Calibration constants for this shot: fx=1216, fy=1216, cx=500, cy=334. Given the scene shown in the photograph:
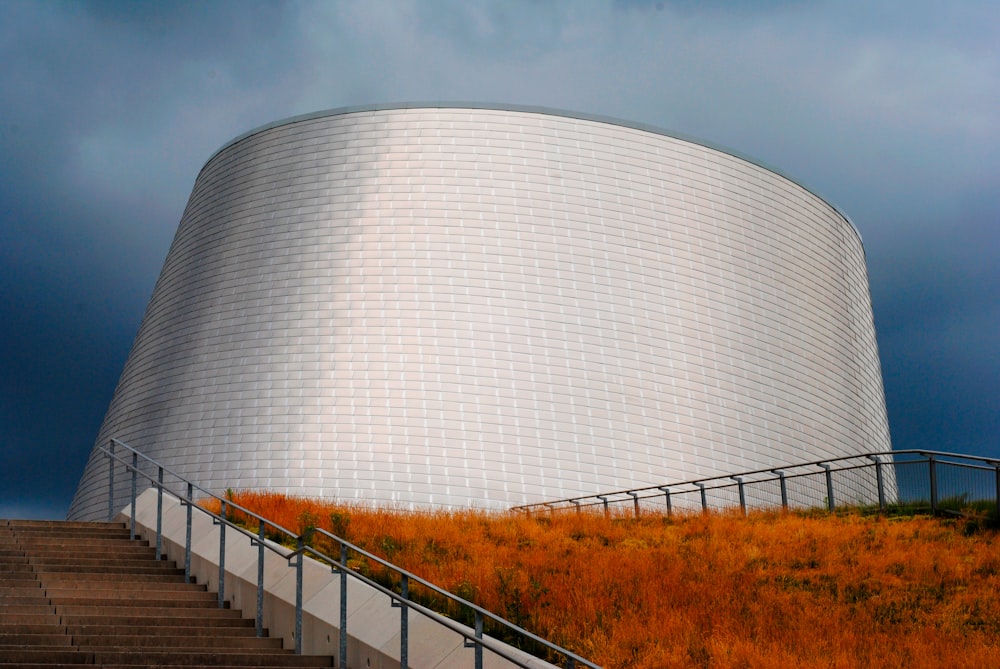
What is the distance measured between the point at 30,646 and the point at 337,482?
1397 cm

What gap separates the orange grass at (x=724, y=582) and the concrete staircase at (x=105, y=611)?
1.77 m

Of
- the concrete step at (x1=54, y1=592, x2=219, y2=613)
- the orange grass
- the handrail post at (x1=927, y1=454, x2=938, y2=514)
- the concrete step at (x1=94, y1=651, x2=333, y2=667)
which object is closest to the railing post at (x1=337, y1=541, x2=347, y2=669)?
the concrete step at (x1=94, y1=651, x2=333, y2=667)

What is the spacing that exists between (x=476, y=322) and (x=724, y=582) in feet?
42.9

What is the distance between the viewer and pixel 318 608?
9.80 metres

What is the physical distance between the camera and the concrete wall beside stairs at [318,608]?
8719 millimetres

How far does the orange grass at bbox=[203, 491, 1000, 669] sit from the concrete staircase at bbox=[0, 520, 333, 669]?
177 cm

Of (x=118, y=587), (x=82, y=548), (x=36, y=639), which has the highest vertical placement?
(x=82, y=548)

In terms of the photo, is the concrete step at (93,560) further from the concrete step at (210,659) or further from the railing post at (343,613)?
the railing post at (343,613)

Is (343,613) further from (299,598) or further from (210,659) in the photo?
(210,659)

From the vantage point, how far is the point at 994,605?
36.2 feet

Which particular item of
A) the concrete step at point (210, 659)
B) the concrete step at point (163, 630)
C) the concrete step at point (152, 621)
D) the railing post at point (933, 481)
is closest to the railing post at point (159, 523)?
the concrete step at point (152, 621)

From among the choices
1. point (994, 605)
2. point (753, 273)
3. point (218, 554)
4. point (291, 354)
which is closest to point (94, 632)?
point (218, 554)

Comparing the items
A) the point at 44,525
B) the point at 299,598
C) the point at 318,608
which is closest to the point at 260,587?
the point at 318,608

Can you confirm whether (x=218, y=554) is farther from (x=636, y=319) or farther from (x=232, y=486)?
(x=636, y=319)
